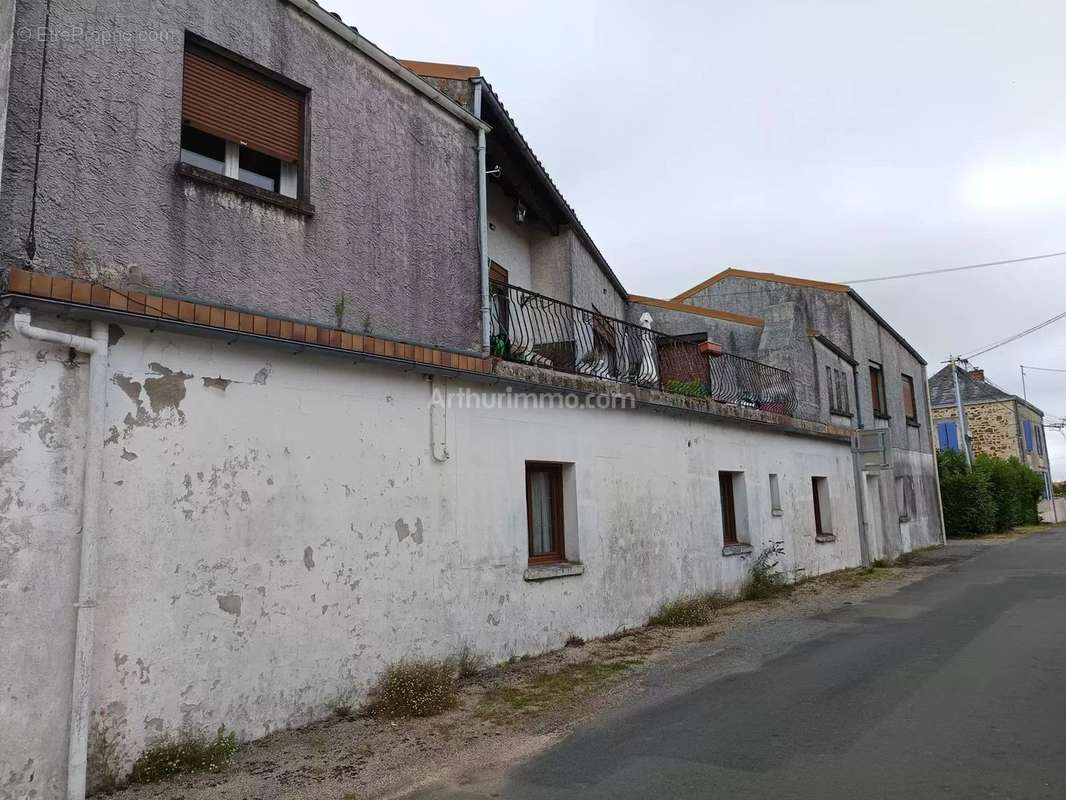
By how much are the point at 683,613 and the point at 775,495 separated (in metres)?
4.25

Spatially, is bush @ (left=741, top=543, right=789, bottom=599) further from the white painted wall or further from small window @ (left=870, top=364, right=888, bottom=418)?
small window @ (left=870, top=364, right=888, bottom=418)

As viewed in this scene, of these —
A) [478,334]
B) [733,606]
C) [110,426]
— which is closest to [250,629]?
[110,426]

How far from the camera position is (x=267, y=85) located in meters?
5.86

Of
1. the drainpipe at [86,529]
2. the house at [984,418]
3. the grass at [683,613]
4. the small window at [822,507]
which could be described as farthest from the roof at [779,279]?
the house at [984,418]

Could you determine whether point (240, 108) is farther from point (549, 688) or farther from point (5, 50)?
point (549, 688)

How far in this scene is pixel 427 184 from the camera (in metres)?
7.12

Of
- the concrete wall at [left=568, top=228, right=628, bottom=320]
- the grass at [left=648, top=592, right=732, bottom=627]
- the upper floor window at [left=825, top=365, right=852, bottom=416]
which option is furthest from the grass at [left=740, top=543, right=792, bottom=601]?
the upper floor window at [left=825, top=365, right=852, bottom=416]

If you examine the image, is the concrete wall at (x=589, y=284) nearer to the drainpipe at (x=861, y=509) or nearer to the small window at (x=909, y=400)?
the drainpipe at (x=861, y=509)

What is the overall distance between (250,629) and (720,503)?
777 cm

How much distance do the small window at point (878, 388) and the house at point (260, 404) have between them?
1274 centimetres

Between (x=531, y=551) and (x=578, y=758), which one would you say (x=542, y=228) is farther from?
(x=578, y=758)

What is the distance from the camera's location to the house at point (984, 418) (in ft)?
132

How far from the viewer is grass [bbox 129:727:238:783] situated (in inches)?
171

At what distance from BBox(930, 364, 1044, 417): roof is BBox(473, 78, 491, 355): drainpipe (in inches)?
1544
